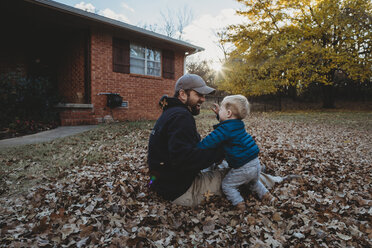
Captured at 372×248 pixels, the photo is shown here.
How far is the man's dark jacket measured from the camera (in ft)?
6.93

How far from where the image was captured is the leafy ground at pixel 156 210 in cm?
206

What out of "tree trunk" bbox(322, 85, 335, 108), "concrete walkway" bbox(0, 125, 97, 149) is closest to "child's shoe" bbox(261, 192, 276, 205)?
"concrete walkway" bbox(0, 125, 97, 149)

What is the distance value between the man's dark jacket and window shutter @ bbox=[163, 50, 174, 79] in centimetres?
950

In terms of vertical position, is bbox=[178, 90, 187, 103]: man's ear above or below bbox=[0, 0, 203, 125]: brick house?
below

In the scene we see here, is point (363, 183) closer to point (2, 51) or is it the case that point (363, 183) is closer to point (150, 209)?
point (150, 209)

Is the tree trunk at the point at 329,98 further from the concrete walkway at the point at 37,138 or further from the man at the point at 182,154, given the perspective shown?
the man at the point at 182,154

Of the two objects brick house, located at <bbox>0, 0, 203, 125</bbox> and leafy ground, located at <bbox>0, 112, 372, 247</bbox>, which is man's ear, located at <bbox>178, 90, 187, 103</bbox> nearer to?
leafy ground, located at <bbox>0, 112, 372, 247</bbox>

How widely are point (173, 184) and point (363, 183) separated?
2983 mm

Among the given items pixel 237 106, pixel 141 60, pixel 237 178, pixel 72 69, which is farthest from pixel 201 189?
pixel 72 69

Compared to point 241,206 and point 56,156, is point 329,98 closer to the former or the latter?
point 241,206

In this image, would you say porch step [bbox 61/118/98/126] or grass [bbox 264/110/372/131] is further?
grass [bbox 264/110/372/131]

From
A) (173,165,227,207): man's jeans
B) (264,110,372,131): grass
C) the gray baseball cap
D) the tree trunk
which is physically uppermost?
the tree trunk

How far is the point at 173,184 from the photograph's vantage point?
8.00 feet

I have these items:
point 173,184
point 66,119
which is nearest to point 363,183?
point 173,184
